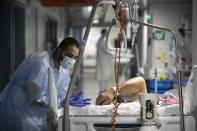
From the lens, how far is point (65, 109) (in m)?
2.06

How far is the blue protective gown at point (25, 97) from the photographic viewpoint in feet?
9.29

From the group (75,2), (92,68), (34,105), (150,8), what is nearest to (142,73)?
(150,8)

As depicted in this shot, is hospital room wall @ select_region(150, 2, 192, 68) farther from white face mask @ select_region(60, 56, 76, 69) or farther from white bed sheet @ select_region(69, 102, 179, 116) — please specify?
white bed sheet @ select_region(69, 102, 179, 116)

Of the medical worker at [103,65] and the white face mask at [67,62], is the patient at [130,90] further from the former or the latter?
the medical worker at [103,65]

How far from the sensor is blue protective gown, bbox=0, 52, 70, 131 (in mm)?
2832

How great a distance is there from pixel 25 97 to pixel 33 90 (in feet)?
0.60

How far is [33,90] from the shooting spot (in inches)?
110

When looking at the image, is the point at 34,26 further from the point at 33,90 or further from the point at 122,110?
the point at 122,110

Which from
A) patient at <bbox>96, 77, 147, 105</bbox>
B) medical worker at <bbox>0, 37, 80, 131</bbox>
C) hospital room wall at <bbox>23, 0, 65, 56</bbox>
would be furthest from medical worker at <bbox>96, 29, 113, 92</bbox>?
medical worker at <bbox>0, 37, 80, 131</bbox>

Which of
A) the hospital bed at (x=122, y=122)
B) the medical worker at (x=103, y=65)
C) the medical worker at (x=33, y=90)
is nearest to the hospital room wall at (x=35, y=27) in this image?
the medical worker at (x=103, y=65)

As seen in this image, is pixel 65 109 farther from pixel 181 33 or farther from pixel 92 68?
pixel 92 68

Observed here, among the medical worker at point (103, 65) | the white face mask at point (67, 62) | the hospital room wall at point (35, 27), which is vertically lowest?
the medical worker at point (103, 65)

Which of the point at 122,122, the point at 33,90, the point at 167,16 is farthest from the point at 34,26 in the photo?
the point at 122,122

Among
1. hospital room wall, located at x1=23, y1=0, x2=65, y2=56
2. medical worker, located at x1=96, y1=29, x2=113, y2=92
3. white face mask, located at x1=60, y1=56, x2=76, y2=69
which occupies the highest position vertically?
hospital room wall, located at x1=23, y1=0, x2=65, y2=56
